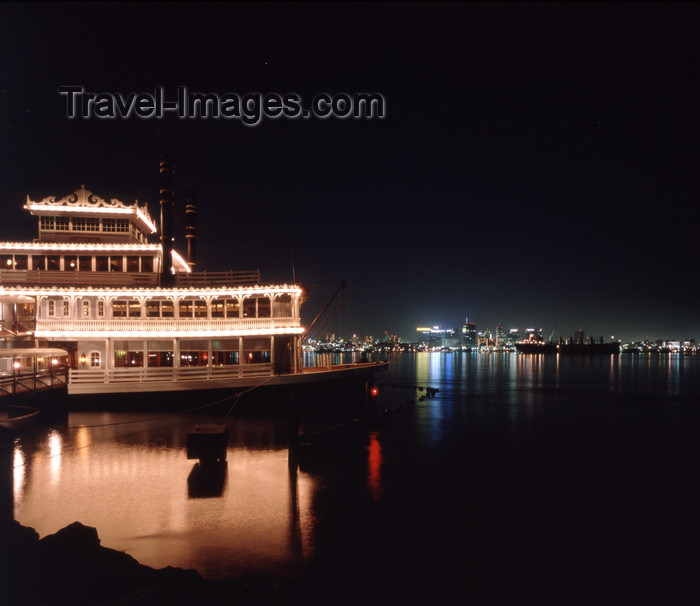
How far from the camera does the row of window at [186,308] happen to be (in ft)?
80.7

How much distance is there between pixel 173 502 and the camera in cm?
1162

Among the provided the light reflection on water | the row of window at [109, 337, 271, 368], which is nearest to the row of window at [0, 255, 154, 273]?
the row of window at [109, 337, 271, 368]

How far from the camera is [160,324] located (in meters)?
24.2

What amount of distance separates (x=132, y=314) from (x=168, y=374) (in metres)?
4.84

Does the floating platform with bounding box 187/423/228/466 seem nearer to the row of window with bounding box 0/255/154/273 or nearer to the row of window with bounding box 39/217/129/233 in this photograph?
the row of window with bounding box 0/255/154/273

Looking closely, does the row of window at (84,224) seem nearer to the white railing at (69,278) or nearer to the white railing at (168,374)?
the white railing at (69,278)

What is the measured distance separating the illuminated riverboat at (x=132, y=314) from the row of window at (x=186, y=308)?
2.4 inches

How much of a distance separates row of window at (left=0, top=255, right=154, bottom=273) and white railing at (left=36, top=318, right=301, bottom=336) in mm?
4171

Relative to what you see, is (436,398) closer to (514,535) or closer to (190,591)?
(514,535)

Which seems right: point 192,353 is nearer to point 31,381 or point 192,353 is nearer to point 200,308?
point 200,308

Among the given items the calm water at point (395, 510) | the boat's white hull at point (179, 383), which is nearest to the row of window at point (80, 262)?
the boat's white hull at point (179, 383)

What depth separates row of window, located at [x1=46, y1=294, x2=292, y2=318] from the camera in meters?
24.6

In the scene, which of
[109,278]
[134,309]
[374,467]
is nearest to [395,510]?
[374,467]

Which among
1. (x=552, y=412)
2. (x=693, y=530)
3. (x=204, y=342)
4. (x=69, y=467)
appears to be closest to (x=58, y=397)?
(x=204, y=342)
